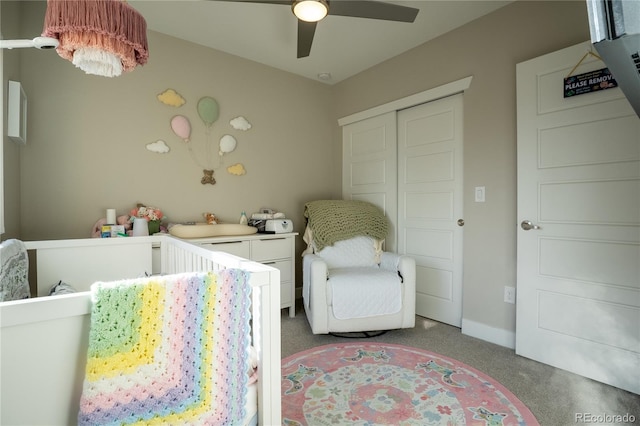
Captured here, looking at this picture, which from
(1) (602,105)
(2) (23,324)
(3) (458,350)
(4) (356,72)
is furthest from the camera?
(4) (356,72)

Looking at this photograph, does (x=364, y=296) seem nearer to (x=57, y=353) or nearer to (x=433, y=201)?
(x=433, y=201)

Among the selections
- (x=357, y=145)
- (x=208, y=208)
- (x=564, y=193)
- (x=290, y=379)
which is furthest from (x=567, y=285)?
(x=208, y=208)

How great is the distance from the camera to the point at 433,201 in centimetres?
270

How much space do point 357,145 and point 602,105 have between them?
197 cm

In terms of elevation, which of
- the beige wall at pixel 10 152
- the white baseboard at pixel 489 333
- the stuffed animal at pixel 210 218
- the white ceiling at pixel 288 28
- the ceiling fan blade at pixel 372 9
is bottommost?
the white baseboard at pixel 489 333

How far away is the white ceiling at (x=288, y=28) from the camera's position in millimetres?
2203

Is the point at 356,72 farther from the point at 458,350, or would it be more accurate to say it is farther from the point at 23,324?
the point at 23,324

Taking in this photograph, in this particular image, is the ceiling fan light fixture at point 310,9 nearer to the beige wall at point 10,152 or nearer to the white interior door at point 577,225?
the white interior door at point 577,225

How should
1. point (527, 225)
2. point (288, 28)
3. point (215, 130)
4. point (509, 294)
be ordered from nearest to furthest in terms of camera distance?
point (527, 225) < point (509, 294) < point (288, 28) < point (215, 130)

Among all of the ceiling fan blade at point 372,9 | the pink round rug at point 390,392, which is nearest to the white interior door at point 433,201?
the pink round rug at point 390,392

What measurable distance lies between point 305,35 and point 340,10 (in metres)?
0.31

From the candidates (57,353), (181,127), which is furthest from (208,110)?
(57,353)

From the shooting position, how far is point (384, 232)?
110 inches

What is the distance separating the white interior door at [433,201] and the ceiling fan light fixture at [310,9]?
1.36 metres
